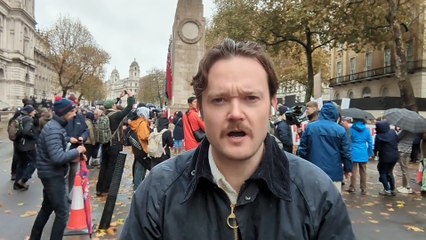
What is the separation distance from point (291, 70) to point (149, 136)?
4045 cm

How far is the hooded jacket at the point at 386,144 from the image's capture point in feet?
31.3

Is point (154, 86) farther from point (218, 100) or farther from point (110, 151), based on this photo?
point (218, 100)

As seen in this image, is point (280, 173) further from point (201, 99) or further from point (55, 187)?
point (55, 187)

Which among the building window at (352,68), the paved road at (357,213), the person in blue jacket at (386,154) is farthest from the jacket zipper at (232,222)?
the building window at (352,68)

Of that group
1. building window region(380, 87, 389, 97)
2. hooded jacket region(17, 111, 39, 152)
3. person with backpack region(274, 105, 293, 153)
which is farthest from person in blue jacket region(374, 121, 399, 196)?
building window region(380, 87, 389, 97)

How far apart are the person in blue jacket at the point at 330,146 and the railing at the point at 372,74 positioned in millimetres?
35677

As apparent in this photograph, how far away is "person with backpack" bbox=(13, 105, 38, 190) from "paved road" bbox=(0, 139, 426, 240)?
27cm

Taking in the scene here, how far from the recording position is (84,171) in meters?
6.35

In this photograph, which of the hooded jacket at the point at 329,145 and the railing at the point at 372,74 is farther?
the railing at the point at 372,74

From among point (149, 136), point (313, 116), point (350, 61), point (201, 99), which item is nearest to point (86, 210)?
point (149, 136)

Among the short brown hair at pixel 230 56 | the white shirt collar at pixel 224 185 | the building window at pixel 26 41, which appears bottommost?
the white shirt collar at pixel 224 185

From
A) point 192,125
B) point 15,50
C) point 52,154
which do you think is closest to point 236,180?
point 52,154

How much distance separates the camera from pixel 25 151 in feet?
32.0

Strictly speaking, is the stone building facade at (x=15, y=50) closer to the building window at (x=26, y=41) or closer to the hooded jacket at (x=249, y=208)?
the building window at (x=26, y=41)
